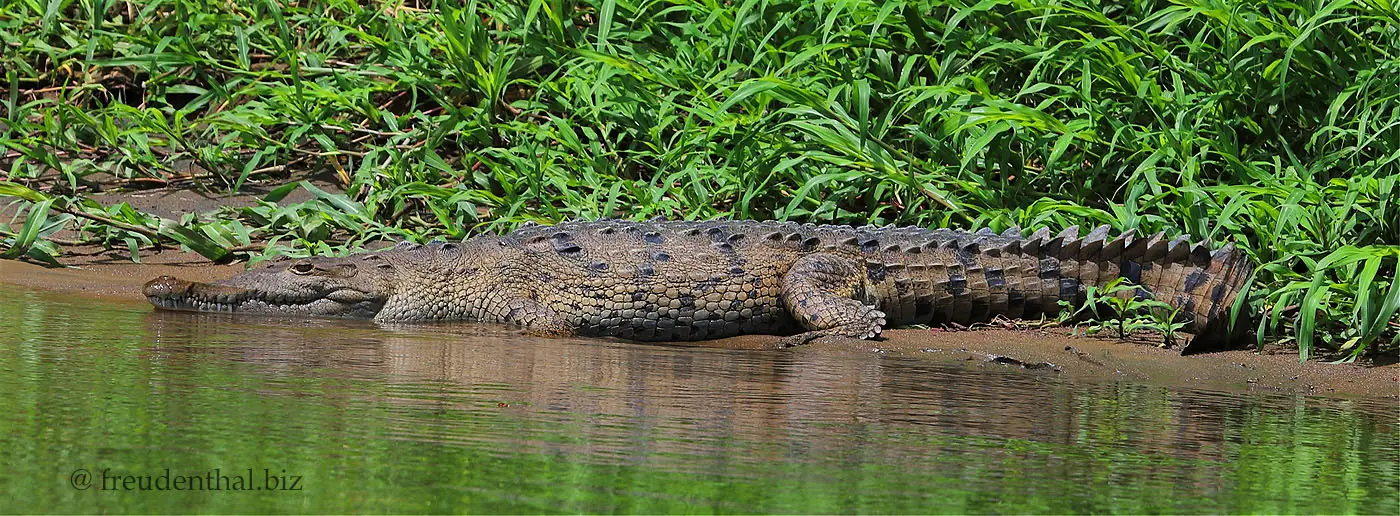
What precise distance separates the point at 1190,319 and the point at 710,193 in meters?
1.93

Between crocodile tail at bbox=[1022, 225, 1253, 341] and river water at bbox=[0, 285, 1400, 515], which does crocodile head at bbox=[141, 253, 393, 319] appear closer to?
river water at bbox=[0, 285, 1400, 515]

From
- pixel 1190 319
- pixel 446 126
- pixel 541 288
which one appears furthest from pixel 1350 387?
pixel 446 126

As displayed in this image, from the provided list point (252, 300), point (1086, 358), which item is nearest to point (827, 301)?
point (1086, 358)

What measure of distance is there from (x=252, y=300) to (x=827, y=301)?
1958 millimetres

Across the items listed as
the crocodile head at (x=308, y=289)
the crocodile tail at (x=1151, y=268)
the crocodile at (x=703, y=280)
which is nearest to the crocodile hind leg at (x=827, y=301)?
the crocodile at (x=703, y=280)

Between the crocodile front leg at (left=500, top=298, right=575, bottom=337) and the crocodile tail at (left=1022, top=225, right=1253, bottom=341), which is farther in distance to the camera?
the crocodile front leg at (left=500, top=298, right=575, bottom=337)

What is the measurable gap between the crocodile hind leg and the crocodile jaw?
4.74 feet

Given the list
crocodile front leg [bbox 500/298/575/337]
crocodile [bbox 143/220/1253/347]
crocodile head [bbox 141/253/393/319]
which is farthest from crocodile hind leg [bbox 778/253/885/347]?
crocodile head [bbox 141/253/393/319]

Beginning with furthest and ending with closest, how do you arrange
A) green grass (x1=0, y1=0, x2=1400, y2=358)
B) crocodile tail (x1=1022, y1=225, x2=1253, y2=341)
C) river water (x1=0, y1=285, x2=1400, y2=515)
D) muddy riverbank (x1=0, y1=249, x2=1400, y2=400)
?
green grass (x1=0, y1=0, x2=1400, y2=358) → crocodile tail (x1=1022, y1=225, x2=1253, y2=341) → muddy riverbank (x1=0, y1=249, x2=1400, y2=400) → river water (x1=0, y1=285, x2=1400, y2=515)

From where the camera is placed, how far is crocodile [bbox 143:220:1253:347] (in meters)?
5.47

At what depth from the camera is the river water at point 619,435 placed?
7.72 feet

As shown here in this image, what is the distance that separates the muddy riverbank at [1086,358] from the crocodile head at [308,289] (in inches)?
12.6

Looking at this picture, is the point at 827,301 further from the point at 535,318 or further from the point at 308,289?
the point at 308,289

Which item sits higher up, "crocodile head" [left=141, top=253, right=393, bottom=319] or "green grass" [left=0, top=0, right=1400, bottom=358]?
"green grass" [left=0, top=0, right=1400, bottom=358]
